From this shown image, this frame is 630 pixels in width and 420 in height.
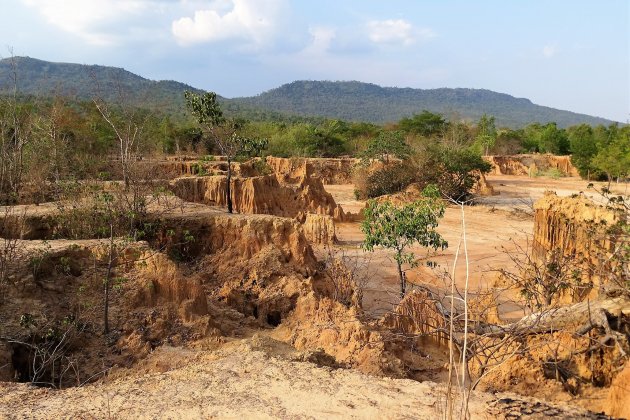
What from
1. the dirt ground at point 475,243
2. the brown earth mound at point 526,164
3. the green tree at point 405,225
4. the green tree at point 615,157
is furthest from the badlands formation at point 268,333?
the brown earth mound at point 526,164

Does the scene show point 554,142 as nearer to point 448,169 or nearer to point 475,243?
point 448,169

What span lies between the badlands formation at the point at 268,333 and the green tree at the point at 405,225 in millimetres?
1097

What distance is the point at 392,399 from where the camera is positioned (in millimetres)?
4715

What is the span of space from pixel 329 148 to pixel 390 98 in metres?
150

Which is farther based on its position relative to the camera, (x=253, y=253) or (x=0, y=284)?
(x=253, y=253)

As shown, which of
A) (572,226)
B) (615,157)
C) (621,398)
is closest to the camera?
(621,398)

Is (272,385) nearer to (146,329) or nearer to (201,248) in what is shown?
(146,329)

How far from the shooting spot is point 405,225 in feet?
33.4

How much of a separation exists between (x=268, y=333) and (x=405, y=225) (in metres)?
3.70

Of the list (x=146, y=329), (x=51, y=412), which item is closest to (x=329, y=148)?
(x=146, y=329)

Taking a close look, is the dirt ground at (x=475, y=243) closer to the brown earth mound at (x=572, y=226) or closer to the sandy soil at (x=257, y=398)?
the brown earth mound at (x=572, y=226)

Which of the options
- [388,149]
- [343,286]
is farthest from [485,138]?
[343,286]

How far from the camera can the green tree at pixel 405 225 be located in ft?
33.4

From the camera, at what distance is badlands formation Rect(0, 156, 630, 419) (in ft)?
15.4
